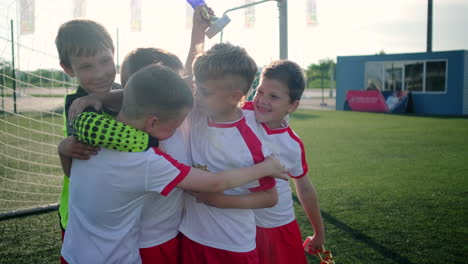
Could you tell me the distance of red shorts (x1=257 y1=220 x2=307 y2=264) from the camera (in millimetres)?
2006

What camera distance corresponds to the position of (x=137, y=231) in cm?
157

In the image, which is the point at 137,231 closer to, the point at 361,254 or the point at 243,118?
the point at 243,118

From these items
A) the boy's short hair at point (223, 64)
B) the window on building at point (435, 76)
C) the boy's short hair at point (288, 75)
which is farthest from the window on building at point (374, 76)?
the boy's short hair at point (223, 64)

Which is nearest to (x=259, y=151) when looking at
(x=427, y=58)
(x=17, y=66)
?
(x=17, y=66)

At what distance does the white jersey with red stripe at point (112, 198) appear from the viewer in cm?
138

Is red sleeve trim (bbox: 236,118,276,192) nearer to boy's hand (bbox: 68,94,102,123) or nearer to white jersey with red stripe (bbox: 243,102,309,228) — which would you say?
white jersey with red stripe (bbox: 243,102,309,228)

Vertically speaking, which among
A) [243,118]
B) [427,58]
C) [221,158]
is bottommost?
[221,158]

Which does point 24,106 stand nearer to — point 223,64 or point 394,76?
point 223,64

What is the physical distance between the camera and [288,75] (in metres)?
2.04

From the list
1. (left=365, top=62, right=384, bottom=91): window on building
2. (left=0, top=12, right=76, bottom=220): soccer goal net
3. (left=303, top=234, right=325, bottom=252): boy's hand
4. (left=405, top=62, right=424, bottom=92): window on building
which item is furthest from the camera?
(left=365, top=62, right=384, bottom=91): window on building

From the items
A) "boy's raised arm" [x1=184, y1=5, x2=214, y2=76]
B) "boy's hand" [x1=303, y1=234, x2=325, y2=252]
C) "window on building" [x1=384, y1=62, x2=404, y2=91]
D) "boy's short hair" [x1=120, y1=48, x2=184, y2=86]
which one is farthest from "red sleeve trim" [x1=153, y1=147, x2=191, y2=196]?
"window on building" [x1=384, y1=62, x2=404, y2=91]

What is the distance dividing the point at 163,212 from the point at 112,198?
0.26 m

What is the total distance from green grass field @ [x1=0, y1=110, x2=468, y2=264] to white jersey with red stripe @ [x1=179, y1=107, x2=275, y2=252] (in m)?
1.89

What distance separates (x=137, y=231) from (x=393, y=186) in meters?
4.82
